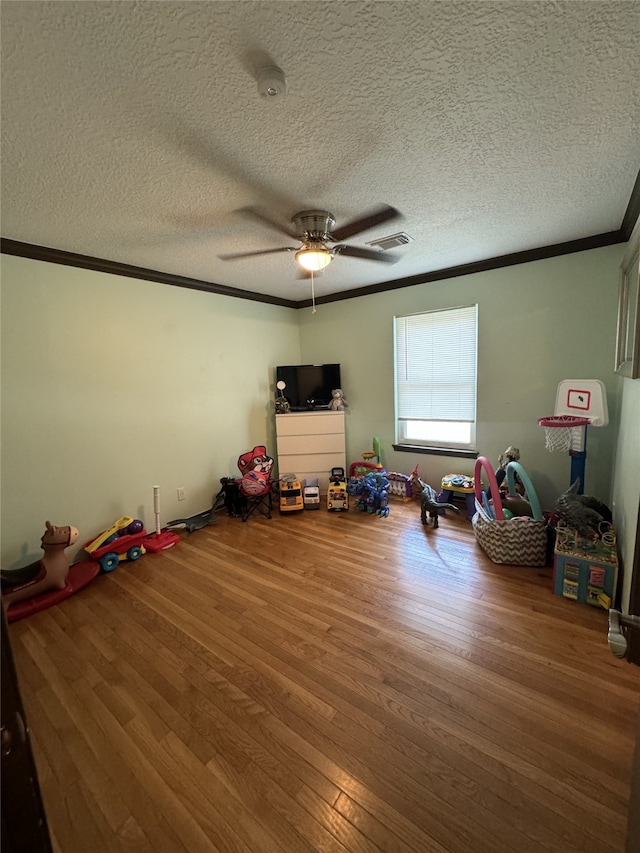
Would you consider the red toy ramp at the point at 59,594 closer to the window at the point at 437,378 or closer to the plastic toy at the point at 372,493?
the plastic toy at the point at 372,493

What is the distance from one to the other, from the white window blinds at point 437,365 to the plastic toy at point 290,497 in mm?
1484

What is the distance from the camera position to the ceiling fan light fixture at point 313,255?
2.09 meters

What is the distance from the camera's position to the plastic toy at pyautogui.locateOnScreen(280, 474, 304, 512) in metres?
3.69

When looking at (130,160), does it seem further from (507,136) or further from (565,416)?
(565,416)

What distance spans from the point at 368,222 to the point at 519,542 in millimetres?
2431

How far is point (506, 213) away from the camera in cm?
225

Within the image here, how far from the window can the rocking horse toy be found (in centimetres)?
331

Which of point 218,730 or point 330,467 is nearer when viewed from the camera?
point 218,730

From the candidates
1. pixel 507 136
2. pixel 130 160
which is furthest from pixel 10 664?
pixel 507 136

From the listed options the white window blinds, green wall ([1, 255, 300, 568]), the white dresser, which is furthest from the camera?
the white dresser

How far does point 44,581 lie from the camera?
228 centimetres

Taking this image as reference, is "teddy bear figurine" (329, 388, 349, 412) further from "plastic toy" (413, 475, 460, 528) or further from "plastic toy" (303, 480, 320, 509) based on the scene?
"plastic toy" (413, 475, 460, 528)

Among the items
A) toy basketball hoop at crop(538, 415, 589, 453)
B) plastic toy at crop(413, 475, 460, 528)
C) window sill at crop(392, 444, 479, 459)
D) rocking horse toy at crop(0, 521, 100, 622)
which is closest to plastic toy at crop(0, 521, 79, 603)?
rocking horse toy at crop(0, 521, 100, 622)

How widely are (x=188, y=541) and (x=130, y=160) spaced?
280 cm
